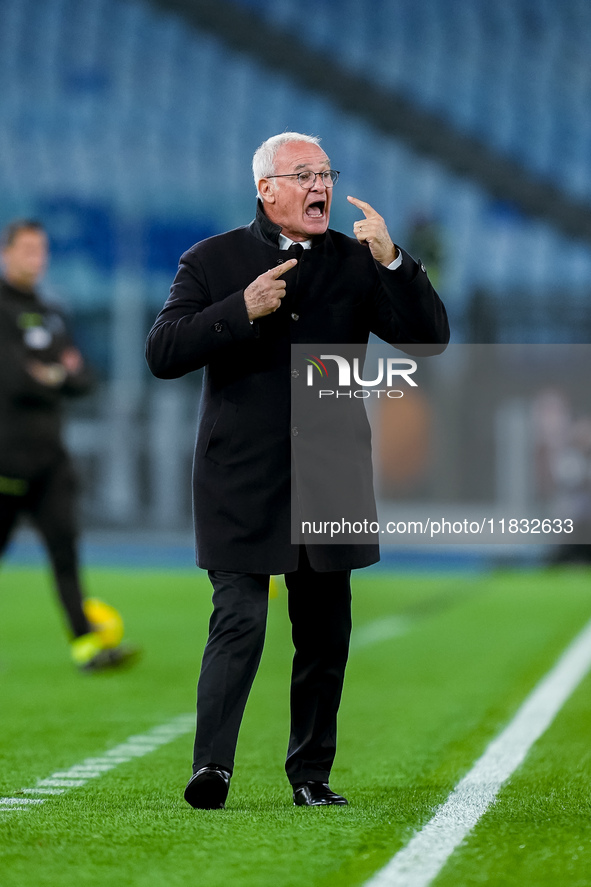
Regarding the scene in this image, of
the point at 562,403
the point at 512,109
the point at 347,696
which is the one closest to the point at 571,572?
the point at 562,403

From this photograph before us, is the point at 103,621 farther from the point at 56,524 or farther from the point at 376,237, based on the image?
the point at 376,237

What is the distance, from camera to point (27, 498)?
617cm

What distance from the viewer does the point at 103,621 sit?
6.16m

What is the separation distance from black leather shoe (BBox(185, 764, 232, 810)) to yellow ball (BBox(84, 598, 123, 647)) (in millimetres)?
3057

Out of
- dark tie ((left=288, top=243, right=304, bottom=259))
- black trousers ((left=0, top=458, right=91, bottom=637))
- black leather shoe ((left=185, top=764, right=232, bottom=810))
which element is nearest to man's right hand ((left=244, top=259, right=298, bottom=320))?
dark tie ((left=288, top=243, right=304, bottom=259))

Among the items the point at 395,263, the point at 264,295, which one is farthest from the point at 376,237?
the point at 264,295

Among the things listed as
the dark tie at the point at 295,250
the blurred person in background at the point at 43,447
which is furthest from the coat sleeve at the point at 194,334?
the blurred person in background at the point at 43,447

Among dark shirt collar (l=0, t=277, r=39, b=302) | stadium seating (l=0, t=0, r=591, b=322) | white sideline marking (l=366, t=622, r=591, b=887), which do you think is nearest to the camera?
white sideline marking (l=366, t=622, r=591, b=887)

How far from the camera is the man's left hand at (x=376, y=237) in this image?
122 inches

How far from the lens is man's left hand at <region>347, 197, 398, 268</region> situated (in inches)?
122

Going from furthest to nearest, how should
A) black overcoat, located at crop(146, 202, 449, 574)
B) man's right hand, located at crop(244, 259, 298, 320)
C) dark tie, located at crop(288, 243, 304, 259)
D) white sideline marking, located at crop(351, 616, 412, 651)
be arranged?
white sideline marking, located at crop(351, 616, 412, 651)
dark tie, located at crop(288, 243, 304, 259)
black overcoat, located at crop(146, 202, 449, 574)
man's right hand, located at crop(244, 259, 298, 320)

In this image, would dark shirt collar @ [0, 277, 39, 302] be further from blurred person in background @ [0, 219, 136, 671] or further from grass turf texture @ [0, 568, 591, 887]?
grass turf texture @ [0, 568, 591, 887]

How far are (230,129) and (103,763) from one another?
1866 cm

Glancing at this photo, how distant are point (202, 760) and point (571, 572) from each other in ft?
36.7
